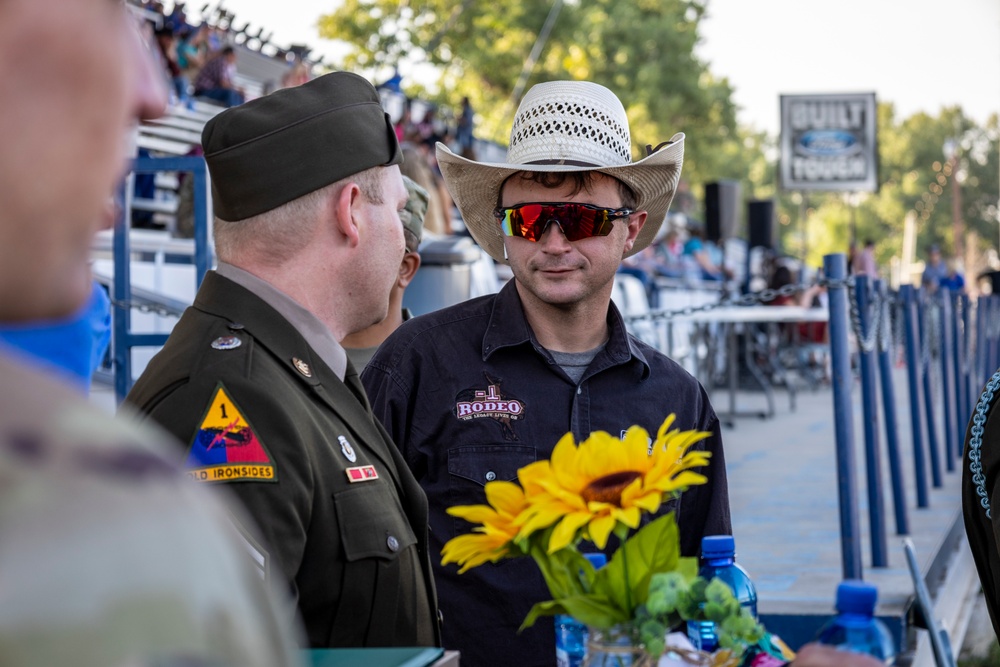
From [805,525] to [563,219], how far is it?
554 cm

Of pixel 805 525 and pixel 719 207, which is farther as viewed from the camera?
pixel 719 207

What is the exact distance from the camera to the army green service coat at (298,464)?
1934mm

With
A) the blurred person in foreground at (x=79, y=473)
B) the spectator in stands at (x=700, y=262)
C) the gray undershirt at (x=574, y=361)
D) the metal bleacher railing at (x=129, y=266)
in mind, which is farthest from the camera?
the spectator in stands at (x=700, y=262)

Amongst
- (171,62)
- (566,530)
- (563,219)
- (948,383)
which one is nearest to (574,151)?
(563,219)

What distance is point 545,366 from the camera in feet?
10.5

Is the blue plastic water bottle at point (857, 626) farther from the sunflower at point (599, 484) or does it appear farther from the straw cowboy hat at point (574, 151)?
the straw cowboy hat at point (574, 151)

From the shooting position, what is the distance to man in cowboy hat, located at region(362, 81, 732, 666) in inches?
117

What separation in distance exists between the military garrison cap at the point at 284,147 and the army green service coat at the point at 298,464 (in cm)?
18

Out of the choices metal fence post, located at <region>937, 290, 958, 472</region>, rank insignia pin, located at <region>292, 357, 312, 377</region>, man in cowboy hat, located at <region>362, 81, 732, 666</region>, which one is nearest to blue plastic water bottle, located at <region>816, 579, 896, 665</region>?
rank insignia pin, located at <region>292, 357, 312, 377</region>

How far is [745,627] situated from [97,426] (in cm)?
93

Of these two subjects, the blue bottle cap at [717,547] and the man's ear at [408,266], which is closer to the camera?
the blue bottle cap at [717,547]

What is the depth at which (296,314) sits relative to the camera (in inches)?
89.2

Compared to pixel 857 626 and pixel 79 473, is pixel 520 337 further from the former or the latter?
pixel 79 473

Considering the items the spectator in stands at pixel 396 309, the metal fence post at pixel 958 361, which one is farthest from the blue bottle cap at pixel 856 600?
the metal fence post at pixel 958 361
